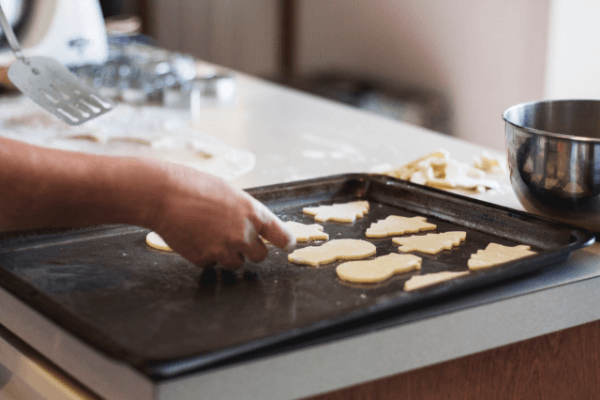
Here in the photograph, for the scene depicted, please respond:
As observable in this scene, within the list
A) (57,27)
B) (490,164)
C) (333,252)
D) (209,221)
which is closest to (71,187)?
(209,221)

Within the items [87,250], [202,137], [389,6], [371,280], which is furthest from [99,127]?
[389,6]

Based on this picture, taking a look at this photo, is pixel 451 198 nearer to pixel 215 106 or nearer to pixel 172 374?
pixel 172 374

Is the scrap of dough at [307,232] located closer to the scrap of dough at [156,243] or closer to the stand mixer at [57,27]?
the scrap of dough at [156,243]

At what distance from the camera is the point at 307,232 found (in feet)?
3.27

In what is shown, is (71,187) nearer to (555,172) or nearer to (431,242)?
(431,242)

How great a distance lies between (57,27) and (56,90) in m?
0.54

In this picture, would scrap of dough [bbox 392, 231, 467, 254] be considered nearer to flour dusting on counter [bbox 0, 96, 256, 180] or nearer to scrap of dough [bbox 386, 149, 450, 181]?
scrap of dough [bbox 386, 149, 450, 181]

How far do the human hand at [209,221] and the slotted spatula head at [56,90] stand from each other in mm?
646

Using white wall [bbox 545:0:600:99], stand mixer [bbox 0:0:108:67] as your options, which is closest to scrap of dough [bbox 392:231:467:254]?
stand mixer [bbox 0:0:108:67]

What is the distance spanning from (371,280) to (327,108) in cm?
129

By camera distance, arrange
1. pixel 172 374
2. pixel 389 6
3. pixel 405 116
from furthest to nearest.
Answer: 1. pixel 389 6
2. pixel 405 116
3. pixel 172 374

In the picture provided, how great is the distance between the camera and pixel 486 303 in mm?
776

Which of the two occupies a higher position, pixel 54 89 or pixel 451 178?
pixel 54 89

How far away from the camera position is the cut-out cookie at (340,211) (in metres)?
1.06
